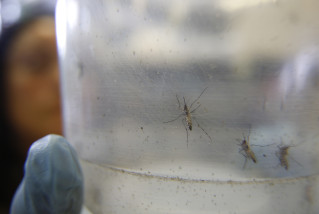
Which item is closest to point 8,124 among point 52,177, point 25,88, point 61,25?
point 25,88

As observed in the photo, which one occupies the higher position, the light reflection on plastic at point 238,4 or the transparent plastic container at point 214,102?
the light reflection on plastic at point 238,4

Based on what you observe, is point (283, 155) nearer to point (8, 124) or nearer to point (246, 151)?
point (246, 151)

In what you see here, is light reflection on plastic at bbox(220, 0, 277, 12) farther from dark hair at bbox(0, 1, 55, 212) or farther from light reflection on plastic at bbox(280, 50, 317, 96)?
dark hair at bbox(0, 1, 55, 212)

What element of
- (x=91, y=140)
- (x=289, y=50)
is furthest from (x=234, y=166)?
(x=91, y=140)

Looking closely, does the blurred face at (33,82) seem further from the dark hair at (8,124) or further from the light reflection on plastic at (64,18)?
the light reflection on plastic at (64,18)

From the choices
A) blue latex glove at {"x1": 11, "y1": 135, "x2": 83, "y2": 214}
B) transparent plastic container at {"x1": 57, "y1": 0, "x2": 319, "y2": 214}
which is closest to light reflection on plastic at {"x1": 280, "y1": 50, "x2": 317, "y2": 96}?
transparent plastic container at {"x1": 57, "y1": 0, "x2": 319, "y2": 214}

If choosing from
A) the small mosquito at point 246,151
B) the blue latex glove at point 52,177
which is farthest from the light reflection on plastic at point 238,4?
the blue latex glove at point 52,177
